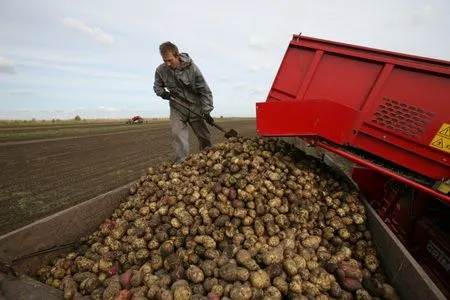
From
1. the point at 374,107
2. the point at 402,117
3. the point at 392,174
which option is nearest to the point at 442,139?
the point at 402,117

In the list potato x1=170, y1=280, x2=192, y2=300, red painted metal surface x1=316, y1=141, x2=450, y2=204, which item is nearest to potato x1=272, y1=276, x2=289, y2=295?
potato x1=170, y1=280, x2=192, y2=300

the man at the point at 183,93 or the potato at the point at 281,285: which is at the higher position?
the man at the point at 183,93

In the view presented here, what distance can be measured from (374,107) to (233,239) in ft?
7.03

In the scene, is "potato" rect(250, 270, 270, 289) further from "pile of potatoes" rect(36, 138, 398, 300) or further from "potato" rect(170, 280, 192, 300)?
"potato" rect(170, 280, 192, 300)

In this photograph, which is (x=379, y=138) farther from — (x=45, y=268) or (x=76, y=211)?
(x=45, y=268)

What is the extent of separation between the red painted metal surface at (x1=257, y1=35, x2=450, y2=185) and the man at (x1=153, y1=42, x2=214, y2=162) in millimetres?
1909

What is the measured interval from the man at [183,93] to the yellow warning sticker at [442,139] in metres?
3.39

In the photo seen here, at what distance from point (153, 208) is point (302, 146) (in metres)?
2.82

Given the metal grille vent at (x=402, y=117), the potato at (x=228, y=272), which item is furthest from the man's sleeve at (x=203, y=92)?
the potato at (x=228, y=272)

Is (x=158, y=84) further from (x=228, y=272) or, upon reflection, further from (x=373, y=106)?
(x=228, y=272)

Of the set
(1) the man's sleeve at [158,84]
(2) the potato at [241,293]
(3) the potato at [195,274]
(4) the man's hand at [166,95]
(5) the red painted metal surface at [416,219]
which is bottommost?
(3) the potato at [195,274]

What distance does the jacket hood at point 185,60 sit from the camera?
4848 mm

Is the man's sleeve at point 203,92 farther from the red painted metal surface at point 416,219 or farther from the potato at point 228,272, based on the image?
the potato at point 228,272

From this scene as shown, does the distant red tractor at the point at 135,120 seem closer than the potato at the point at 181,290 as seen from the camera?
No
